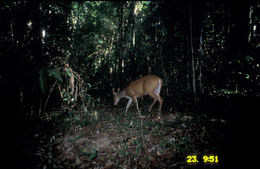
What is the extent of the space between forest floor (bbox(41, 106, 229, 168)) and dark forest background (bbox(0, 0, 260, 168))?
0.15m

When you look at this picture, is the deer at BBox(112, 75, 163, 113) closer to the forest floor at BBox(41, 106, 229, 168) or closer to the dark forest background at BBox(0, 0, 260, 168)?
the dark forest background at BBox(0, 0, 260, 168)

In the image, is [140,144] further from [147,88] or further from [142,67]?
[142,67]

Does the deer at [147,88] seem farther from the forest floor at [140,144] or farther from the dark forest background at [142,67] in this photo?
the forest floor at [140,144]

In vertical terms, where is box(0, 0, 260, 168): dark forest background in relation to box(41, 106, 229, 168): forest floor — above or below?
above

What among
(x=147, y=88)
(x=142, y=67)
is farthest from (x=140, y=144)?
(x=142, y=67)

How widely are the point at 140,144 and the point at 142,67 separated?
499 centimetres

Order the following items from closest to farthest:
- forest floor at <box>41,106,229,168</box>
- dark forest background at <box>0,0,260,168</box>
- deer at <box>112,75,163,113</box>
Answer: forest floor at <box>41,106,229,168</box> → dark forest background at <box>0,0,260,168</box> → deer at <box>112,75,163,113</box>

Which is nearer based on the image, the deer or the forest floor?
the forest floor

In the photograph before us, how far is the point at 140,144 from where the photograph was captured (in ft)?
9.82

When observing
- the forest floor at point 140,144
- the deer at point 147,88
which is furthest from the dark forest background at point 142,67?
A: the deer at point 147,88

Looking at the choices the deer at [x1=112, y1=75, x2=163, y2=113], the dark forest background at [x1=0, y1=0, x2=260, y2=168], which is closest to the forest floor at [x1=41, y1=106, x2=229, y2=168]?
the dark forest background at [x1=0, y1=0, x2=260, y2=168]

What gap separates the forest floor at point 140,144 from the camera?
2473 millimetres

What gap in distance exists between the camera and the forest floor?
2.47m

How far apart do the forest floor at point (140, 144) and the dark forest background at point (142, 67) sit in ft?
0.49
